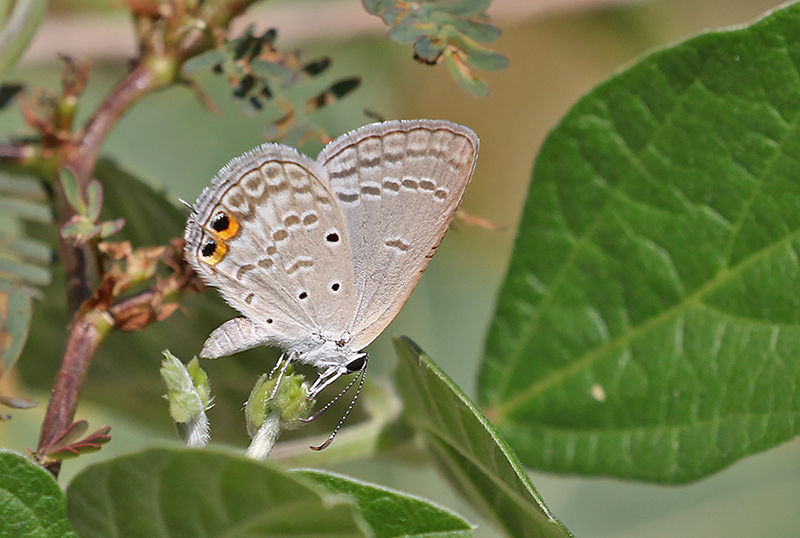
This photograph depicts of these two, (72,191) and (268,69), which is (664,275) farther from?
(72,191)

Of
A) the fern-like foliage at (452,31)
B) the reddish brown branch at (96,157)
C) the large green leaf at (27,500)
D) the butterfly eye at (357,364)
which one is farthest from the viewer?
the butterfly eye at (357,364)

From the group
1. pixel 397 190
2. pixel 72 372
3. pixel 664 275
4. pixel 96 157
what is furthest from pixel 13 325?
pixel 664 275

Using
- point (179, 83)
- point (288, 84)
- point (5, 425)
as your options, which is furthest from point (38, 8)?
point (5, 425)

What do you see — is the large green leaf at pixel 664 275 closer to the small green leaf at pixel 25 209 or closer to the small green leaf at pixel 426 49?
the small green leaf at pixel 426 49

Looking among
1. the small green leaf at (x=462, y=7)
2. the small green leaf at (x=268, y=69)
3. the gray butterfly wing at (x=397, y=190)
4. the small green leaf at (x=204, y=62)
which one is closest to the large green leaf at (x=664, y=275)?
the gray butterfly wing at (x=397, y=190)

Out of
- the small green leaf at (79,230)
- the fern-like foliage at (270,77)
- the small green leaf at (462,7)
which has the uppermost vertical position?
the small green leaf at (462,7)

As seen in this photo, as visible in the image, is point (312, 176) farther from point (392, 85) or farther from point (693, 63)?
point (392, 85)
